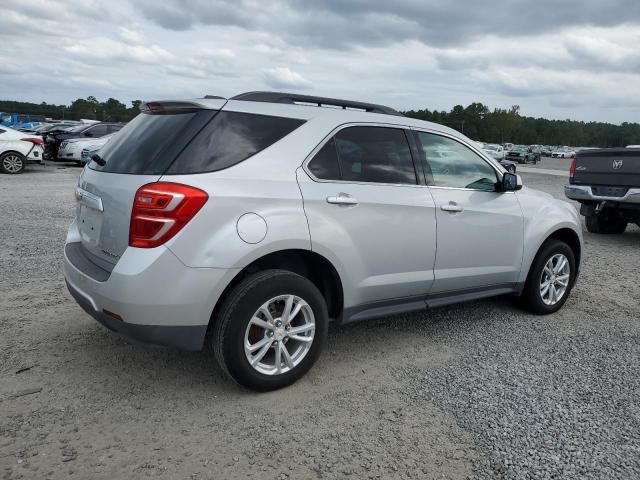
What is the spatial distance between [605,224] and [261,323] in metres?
9.14

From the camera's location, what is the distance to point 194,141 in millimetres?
3152

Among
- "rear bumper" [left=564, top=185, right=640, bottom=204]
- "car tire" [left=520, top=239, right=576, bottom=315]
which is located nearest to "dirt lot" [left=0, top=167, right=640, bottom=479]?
"car tire" [left=520, top=239, right=576, bottom=315]

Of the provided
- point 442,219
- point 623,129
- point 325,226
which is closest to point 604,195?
point 442,219

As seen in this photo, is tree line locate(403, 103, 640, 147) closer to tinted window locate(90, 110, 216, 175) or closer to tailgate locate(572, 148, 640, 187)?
tailgate locate(572, 148, 640, 187)

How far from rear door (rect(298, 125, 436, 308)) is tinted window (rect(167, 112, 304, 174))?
12.0 inches

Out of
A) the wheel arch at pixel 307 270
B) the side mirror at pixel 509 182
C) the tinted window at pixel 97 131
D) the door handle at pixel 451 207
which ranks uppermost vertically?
the tinted window at pixel 97 131

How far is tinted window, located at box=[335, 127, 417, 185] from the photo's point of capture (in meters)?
3.68

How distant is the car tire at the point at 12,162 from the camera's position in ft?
52.7

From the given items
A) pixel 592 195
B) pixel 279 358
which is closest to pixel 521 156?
pixel 592 195

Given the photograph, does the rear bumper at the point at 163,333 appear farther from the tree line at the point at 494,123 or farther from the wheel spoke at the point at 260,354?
the tree line at the point at 494,123

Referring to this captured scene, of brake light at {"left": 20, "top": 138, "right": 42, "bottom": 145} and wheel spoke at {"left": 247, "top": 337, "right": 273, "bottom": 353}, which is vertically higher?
brake light at {"left": 20, "top": 138, "right": 42, "bottom": 145}

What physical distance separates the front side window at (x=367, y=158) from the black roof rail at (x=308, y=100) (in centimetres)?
33

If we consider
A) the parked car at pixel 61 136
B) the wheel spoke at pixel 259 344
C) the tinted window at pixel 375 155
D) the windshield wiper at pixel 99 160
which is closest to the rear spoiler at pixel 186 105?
the windshield wiper at pixel 99 160

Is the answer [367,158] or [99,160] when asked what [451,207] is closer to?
[367,158]
